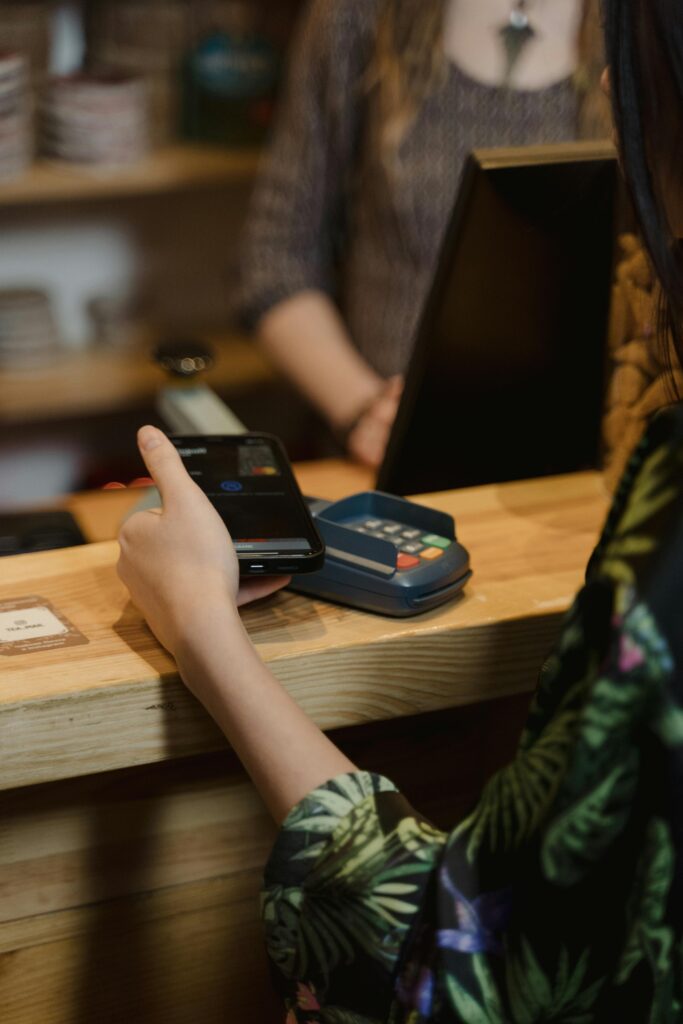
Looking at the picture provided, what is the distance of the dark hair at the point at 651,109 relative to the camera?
74 centimetres

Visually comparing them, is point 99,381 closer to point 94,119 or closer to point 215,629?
point 94,119

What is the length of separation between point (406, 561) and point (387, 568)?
22 millimetres

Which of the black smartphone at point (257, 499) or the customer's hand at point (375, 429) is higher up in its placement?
the black smartphone at point (257, 499)

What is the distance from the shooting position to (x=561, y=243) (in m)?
1.07

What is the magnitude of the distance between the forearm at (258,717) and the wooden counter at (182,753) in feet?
0.14

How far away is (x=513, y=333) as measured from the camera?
1090 millimetres

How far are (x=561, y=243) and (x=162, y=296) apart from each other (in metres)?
1.96

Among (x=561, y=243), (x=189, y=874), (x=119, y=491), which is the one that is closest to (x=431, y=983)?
(x=189, y=874)

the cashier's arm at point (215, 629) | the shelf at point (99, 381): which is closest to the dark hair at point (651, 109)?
the cashier's arm at point (215, 629)

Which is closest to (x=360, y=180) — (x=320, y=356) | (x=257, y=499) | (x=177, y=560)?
(x=320, y=356)

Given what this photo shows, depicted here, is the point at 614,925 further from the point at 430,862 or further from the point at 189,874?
the point at 189,874

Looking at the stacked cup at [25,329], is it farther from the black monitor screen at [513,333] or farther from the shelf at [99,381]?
the black monitor screen at [513,333]

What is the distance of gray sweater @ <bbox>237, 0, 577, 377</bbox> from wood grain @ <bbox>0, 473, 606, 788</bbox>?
885 mm

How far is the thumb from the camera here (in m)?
0.82
